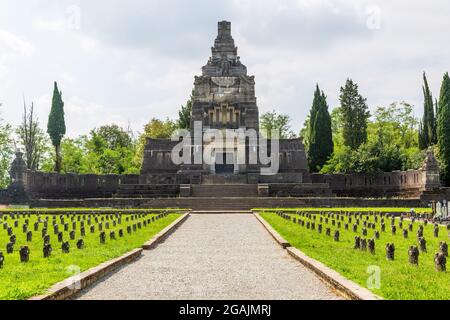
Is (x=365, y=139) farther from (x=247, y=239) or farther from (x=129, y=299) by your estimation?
(x=129, y=299)

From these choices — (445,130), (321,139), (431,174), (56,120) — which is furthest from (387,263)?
(56,120)

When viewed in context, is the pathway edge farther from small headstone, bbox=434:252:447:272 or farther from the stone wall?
the stone wall

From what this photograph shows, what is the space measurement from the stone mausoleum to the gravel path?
90.1 feet

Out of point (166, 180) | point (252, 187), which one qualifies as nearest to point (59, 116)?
point (166, 180)

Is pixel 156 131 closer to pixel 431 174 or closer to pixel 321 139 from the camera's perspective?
pixel 321 139

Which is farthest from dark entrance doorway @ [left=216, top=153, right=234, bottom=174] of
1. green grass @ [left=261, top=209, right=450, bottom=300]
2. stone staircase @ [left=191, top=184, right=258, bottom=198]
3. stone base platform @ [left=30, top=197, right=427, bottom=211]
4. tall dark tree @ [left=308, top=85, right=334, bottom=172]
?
green grass @ [left=261, top=209, right=450, bottom=300]

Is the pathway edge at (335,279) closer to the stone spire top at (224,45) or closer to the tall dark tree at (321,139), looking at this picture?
the tall dark tree at (321,139)

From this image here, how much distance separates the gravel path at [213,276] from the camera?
10836mm

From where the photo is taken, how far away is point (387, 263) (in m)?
14.2

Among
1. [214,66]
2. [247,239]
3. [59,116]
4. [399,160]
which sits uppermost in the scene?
[214,66]

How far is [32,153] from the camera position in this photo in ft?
284

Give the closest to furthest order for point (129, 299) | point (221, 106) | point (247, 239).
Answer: point (129, 299), point (247, 239), point (221, 106)

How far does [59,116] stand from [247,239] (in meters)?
56.7
